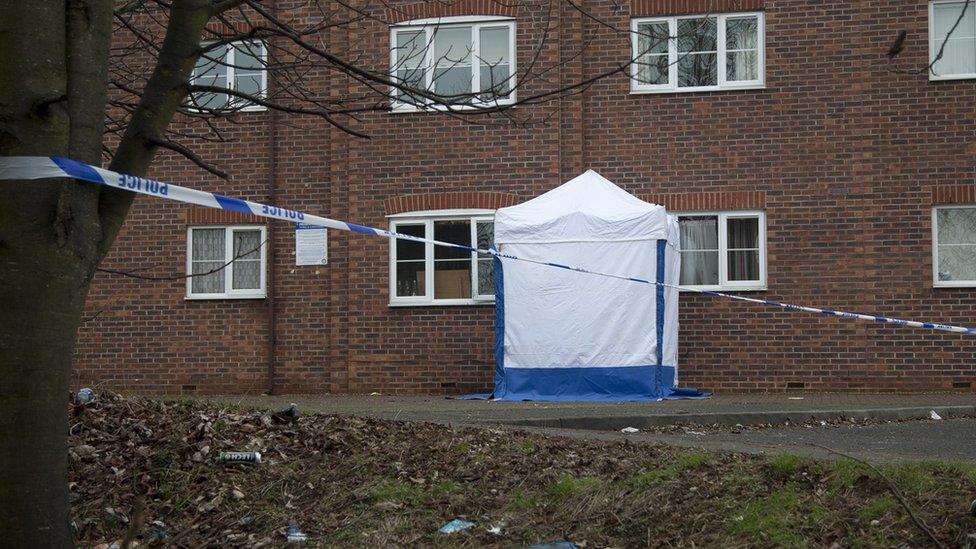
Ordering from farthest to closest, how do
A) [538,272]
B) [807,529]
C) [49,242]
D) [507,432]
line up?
[538,272], [507,432], [807,529], [49,242]

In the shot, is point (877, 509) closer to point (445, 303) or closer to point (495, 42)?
point (445, 303)

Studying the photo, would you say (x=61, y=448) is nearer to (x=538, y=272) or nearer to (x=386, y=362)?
(x=538, y=272)

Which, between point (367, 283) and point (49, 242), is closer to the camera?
point (49, 242)

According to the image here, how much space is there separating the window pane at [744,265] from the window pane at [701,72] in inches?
97.9

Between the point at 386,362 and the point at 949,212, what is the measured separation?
8264mm

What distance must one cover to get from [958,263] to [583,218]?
5567mm

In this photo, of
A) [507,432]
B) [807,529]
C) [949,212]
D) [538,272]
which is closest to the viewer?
[807,529]

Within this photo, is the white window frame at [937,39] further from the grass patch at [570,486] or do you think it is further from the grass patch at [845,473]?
the grass patch at [570,486]

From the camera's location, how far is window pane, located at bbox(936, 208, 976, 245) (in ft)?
53.1

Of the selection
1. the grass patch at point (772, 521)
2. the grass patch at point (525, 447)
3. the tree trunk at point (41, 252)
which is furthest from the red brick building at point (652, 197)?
the tree trunk at point (41, 252)

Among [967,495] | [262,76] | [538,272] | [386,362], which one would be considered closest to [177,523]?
[967,495]

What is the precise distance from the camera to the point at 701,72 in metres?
16.8

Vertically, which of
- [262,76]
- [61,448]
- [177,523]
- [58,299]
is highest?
[262,76]

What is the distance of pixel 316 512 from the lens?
6.45m
